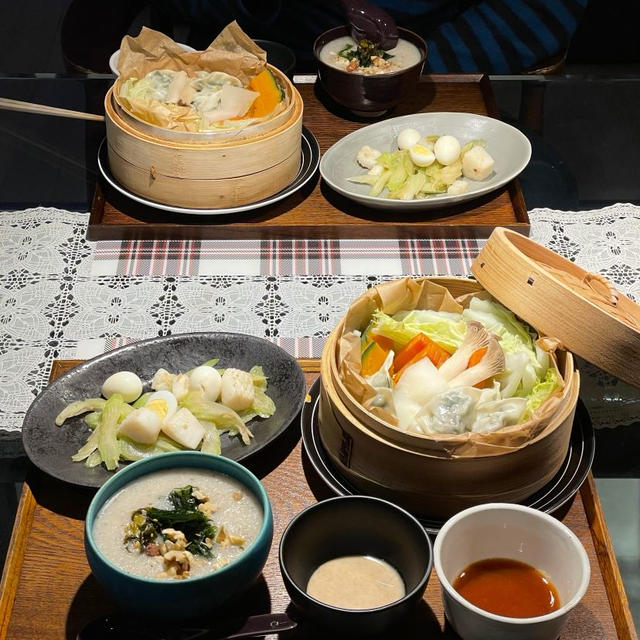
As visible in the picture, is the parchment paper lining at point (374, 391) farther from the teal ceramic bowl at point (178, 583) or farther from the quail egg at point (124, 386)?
the quail egg at point (124, 386)

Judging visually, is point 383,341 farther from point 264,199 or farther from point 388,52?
point 388,52

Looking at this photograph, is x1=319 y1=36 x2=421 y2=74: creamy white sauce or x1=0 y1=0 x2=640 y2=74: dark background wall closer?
x1=319 y1=36 x2=421 y2=74: creamy white sauce

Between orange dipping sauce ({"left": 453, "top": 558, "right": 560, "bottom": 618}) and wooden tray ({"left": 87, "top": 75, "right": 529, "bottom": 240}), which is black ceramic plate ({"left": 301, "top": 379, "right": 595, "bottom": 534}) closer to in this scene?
orange dipping sauce ({"left": 453, "top": 558, "right": 560, "bottom": 618})

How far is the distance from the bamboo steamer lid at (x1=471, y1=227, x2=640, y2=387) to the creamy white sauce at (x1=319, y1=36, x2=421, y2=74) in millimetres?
1186

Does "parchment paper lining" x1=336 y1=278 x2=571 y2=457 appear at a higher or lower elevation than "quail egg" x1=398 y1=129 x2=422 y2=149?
higher

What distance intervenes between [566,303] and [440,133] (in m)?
1.14

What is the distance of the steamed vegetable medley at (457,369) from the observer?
145 cm

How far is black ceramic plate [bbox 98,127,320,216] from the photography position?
7.45ft

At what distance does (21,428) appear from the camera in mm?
1695

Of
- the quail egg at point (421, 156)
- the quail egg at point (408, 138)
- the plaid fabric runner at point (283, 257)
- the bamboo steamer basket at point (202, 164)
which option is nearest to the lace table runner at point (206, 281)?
the plaid fabric runner at point (283, 257)

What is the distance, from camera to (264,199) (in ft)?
7.61

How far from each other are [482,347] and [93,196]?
125 centimetres

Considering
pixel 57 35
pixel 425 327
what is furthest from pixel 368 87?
pixel 57 35

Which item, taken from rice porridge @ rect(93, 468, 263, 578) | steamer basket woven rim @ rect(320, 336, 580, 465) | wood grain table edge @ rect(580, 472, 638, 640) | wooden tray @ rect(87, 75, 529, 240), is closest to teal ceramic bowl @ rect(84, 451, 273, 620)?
rice porridge @ rect(93, 468, 263, 578)
